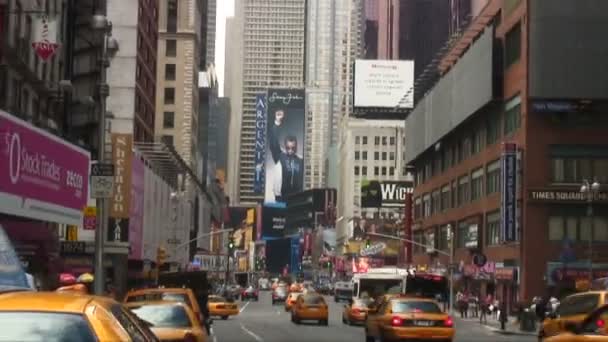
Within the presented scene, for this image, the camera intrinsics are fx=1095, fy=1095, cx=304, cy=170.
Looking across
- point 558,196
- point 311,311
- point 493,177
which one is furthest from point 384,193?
point 311,311

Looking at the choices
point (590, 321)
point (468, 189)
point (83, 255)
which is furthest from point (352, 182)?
point (590, 321)

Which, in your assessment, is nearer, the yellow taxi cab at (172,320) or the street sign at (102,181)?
the yellow taxi cab at (172,320)

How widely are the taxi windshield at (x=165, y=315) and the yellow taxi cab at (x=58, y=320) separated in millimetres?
8458

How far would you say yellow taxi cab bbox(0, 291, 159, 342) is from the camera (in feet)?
24.0

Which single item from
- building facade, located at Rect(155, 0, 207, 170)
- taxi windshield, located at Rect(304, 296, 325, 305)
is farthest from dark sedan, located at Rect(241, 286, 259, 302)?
taxi windshield, located at Rect(304, 296, 325, 305)

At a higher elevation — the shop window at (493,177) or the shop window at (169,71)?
the shop window at (169,71)

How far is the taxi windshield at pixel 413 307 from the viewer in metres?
26.3

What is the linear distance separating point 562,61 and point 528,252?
41.6ft

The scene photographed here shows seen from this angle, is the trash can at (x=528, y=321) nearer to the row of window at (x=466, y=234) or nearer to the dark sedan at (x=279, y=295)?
the row of window at (x=466, y=234)

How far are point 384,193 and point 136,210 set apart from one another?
118274 mm

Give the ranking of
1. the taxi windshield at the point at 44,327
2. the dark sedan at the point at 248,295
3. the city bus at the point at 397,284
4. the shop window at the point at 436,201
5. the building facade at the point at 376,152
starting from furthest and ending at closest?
the building facade at the point at 376,152, the dark sedan at the point at 248,295, the shop window at the point at 436,201, the city bus at the point at 397,284, the taxi windshield at the point at 44,327

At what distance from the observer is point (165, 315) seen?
16875 mm

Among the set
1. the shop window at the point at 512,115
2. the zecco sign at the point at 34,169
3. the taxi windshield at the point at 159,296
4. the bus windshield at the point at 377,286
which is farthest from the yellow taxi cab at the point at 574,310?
the shop window at the point at 512,115

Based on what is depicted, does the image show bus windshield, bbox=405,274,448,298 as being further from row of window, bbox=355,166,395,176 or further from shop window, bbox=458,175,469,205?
row of window, bbox=355,166,395,176
